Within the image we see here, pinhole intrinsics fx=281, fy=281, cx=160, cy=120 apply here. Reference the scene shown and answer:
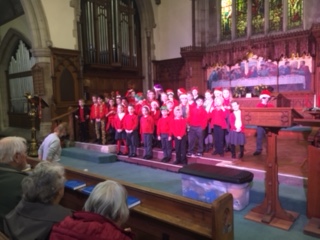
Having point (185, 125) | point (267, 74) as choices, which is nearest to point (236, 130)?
point (185, 125)

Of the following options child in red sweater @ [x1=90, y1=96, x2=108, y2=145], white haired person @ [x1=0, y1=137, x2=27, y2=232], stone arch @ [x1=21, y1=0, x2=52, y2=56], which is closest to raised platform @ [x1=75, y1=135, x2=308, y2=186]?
child in red sweater @ [x1=90, y1=96, x2=108, y2=145]

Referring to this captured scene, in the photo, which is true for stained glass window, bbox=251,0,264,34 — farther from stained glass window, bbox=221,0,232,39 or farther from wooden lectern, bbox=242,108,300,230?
wooden lectern, bbox=242,108,300,230

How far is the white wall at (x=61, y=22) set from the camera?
825cm

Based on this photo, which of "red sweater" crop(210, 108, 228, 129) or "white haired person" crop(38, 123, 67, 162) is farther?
"red sweater" crop(210, 108, 228, 129)

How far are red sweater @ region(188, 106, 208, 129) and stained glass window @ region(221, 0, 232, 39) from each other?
220 inches

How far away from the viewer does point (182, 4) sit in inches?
411

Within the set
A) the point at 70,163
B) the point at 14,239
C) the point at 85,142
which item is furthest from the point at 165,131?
the point at 14,239

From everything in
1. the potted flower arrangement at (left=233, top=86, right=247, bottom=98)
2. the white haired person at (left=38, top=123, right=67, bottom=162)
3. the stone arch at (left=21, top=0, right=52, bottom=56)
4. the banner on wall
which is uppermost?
the stone arch at (left=21, top=0, right=52, bottom=56)

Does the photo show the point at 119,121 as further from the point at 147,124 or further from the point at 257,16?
the point at 257,16

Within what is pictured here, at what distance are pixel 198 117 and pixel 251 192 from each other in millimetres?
1798

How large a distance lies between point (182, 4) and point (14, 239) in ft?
34.0

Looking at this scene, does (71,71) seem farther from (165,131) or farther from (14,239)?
(14,239)

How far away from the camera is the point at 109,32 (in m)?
10.1

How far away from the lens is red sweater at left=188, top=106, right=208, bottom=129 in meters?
5.20
